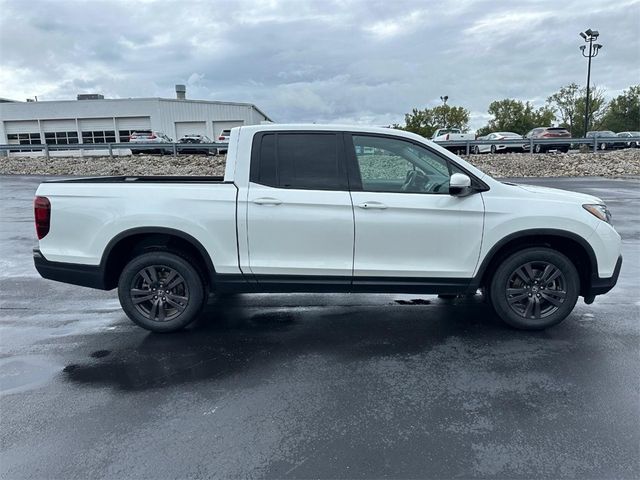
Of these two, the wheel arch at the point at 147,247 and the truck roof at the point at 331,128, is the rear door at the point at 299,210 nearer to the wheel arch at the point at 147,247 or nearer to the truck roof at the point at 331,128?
the truck roof at the point at 331,128

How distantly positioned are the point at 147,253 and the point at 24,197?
13078 mm

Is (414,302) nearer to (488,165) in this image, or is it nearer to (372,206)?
(372,206)

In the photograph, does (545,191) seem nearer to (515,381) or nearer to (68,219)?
(515,381)

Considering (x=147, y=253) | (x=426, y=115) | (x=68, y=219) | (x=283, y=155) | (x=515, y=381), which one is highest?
(x=426, y=115)

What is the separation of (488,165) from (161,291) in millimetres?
20830

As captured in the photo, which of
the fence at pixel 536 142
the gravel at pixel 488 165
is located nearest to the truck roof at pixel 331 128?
the gravel at pixel 488 165

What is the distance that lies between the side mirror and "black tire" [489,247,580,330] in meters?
0.80

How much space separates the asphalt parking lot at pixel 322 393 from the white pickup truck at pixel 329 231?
0.48m

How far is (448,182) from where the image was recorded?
4215 millimetres

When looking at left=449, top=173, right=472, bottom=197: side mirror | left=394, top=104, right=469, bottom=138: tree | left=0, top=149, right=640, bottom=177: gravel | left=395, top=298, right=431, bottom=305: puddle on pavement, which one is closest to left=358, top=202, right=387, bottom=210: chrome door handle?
left=449, top=173, right=472, bottom=197: side mirror

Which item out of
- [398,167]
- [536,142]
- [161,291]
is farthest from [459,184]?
[536,142]

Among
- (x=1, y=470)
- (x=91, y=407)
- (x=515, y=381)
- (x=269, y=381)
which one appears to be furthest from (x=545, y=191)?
(x=1, y=470)

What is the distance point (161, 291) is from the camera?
4.39 meters

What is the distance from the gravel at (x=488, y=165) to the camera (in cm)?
2144
